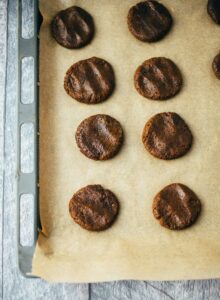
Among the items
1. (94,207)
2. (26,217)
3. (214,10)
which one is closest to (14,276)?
(26,217)

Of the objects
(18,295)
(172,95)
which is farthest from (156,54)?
(18,295)

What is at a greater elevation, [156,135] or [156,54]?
[156,54]

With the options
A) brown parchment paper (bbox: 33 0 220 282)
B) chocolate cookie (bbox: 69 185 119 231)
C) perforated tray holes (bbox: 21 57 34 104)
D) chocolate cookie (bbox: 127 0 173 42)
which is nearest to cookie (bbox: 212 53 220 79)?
brown parchment paper (bbox: 33 0 220 282)

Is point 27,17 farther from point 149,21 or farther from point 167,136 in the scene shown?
point 167,136

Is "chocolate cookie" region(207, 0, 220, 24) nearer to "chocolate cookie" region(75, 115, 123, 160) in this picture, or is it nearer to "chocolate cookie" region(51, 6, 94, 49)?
"chocolate cookie" region(51, 6, 94, 49)

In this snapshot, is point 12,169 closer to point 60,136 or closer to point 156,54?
point 60,136

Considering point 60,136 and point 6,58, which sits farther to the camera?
point 6,58
